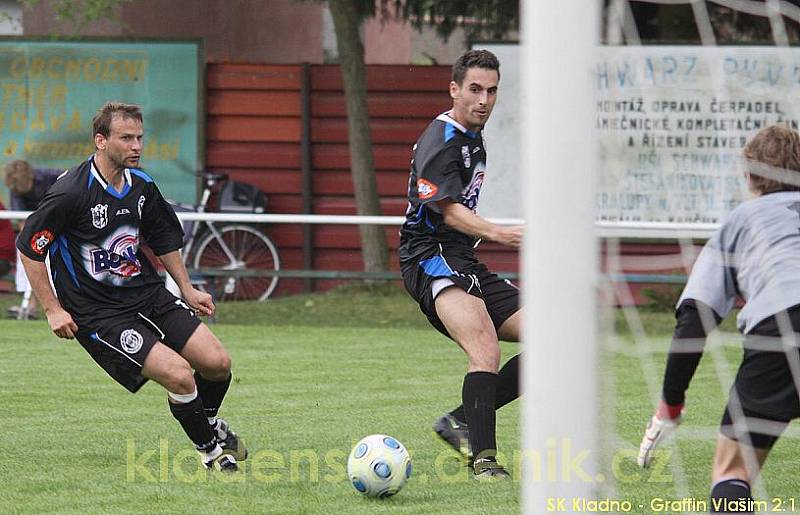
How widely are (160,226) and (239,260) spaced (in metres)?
7.50

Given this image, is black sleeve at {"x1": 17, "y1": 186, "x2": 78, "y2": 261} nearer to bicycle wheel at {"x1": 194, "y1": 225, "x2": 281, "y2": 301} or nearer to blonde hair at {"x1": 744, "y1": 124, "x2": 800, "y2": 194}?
blonde hair at {"x1": 744, "y1": 124, "x2": 800, "y2": 194}

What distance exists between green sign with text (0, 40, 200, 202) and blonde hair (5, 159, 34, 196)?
1288mm

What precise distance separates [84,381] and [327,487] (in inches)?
137

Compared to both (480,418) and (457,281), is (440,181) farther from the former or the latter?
(480,418)

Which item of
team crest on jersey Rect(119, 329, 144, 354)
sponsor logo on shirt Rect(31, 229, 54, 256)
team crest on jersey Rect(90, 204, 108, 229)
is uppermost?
team crest on jersey Rect(90, 204, 108, 229)

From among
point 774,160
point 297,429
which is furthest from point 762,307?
point 297,429

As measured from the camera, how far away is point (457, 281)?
213 inches

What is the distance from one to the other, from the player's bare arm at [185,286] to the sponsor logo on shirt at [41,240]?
58cm

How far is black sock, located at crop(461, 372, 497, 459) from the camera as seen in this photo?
17.2ft

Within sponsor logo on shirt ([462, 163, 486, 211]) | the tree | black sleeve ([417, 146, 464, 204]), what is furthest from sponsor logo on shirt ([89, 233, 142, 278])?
the tree

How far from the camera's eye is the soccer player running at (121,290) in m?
5.40

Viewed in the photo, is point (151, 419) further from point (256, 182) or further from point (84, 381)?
point (256, 182)

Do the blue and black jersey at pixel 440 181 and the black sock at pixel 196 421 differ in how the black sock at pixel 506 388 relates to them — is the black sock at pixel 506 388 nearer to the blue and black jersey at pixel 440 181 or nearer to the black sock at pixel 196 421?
the blue and black jersey at pixel 440 181

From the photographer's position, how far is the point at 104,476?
541 cm
